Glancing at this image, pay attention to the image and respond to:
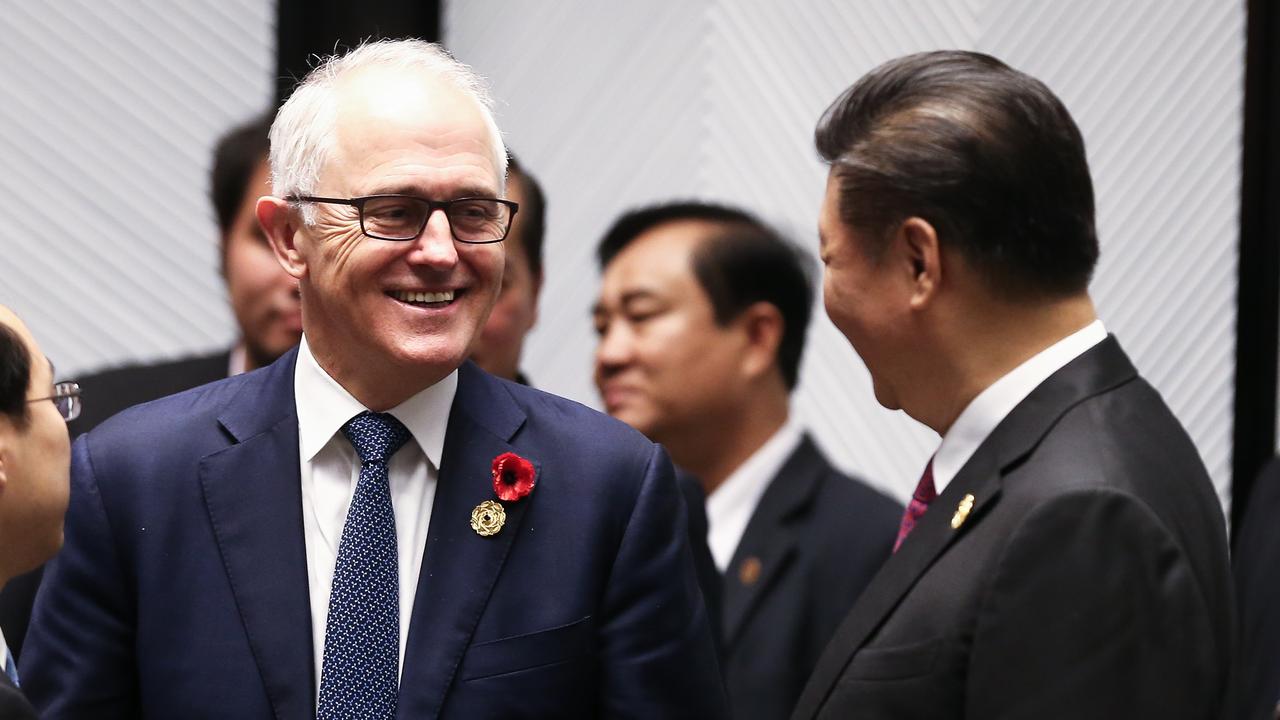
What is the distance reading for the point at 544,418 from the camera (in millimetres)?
2309

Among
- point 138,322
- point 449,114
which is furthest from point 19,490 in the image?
point 138,322

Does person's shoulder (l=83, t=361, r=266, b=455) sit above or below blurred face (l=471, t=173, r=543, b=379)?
above

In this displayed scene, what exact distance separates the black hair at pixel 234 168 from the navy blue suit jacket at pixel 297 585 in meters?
1.37

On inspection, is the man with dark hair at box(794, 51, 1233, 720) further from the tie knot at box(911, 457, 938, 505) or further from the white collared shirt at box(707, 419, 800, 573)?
the white collared shirt at box(707, 419, 800, 573)

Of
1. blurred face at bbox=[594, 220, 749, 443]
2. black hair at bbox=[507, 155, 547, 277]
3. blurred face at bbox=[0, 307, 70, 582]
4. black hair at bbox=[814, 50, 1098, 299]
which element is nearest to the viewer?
blurred face at bbox=[0, 307, 70, 582]

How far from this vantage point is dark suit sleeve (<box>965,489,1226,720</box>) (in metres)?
1.80

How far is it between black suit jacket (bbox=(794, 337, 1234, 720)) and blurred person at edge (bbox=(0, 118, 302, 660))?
1.78 metres

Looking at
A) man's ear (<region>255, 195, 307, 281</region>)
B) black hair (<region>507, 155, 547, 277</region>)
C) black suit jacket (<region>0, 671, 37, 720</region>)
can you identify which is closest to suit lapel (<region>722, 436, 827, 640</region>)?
black hair (<region>507, 155, 547, 277</region>)

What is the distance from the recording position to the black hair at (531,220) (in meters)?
3.73

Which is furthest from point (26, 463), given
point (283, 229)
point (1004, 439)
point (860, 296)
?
point (1004, 439)

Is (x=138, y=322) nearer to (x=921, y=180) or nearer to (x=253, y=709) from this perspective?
(x=253, y=709)

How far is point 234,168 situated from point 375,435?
5.15 feet

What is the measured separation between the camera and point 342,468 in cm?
221

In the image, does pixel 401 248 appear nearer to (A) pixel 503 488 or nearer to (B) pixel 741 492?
(A) pixel 503 488
